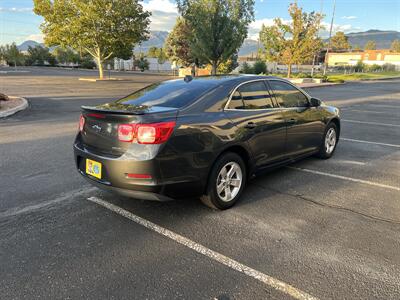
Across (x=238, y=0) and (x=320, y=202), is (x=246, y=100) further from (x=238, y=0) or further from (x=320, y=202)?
(x=238, y=0)

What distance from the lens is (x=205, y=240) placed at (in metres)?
3.30

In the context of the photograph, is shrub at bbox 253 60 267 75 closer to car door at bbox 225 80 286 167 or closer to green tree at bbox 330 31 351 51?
car door at bbox 225 80 286 167

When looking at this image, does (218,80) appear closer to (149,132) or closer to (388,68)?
(149,132)

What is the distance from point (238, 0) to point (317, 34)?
1090 centimetres

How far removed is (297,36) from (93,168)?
31.0 meters

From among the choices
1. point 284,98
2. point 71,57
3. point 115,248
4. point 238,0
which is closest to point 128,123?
point 115,248

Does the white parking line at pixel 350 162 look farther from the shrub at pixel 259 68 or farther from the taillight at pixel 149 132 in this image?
the shrub at pixel 259 68

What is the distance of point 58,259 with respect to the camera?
2939 millimetres

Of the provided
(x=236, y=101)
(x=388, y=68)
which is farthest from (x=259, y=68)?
(x=388, y=68)

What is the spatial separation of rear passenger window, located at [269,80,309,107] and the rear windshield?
1242mm

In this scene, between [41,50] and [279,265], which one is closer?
[279,265]

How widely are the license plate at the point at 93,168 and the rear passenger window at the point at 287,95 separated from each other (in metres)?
2.69

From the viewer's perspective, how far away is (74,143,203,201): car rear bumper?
3.27 meters

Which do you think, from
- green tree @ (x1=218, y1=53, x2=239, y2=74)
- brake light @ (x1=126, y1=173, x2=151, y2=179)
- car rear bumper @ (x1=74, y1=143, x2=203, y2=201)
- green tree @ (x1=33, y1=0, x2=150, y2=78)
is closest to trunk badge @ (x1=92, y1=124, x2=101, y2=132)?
car rear bumper @ (x1=74, y1=143, x2=203, y2=201)
